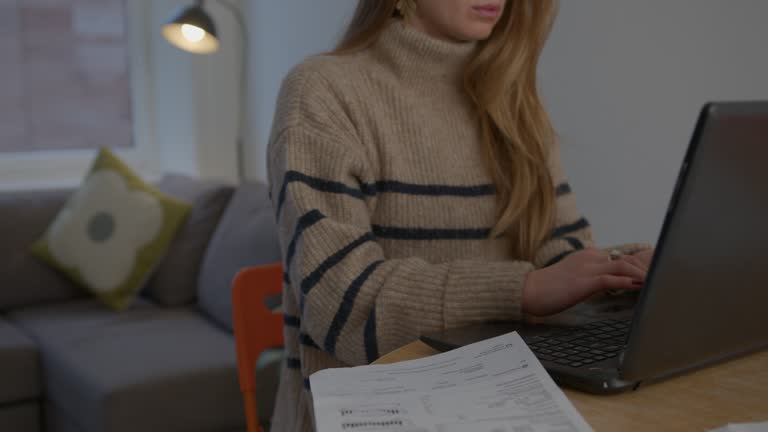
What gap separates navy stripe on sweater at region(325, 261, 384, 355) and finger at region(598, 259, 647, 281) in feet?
0.84

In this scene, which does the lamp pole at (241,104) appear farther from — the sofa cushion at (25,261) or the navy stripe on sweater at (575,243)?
the navy stripe on sweater at (575,243)

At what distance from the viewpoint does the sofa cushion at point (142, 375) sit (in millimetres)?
2035

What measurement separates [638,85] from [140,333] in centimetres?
146

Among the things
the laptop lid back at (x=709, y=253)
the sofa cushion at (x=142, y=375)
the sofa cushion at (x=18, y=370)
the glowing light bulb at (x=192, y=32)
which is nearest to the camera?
the laptop lid back at (x=709, y=253)

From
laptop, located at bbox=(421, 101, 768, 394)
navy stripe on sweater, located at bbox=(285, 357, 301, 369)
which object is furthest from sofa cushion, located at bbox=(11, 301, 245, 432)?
laptop, located at bbox=(421, 101, 768, 394)

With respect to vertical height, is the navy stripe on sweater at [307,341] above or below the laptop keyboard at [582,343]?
below

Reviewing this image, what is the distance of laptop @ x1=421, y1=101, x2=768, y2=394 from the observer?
61 centimetres

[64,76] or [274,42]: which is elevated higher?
[274,42]

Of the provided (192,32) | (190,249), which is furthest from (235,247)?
(192,32)

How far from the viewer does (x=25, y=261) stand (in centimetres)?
275

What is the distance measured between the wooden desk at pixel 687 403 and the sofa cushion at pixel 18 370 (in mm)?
1772

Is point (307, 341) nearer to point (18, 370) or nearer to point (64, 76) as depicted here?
point (18, 370)

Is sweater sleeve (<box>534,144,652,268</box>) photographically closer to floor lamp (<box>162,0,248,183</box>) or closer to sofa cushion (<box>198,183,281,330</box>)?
sofa cushion (<box>198,183,281,330</box>)

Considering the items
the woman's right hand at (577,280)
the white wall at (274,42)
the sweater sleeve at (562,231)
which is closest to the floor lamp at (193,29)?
the white wall at (274,42)
